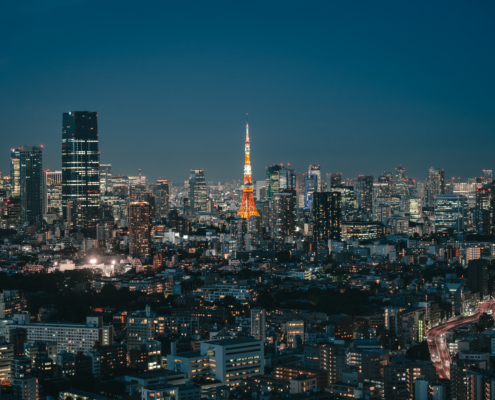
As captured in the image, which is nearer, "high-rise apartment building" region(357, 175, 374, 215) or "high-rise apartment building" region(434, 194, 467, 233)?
"high-rise apartment building" region(434, 194, 467, 233)

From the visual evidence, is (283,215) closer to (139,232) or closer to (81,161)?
(139,232)

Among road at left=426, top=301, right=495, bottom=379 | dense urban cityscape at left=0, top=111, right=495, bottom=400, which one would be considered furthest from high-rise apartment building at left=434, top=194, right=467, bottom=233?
road at left=426, top=301, right=495, bottom=379

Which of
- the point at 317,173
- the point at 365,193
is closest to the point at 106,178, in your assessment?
the point at 317,173

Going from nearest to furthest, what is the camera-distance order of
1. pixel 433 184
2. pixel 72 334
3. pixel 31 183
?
pixel 72 334 < pixel 31 183 < pixel 433 184

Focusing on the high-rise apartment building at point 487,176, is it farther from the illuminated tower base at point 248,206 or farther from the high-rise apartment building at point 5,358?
the high-rise apartment building at point 5,358

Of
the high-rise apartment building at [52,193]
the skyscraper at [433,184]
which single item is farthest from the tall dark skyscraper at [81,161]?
the skyscraper at [433,184]

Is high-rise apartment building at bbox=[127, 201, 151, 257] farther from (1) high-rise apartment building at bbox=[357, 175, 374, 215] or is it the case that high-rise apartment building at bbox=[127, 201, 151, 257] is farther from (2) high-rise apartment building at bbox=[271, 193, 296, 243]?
(1) high-rise apartment building at bbox=[357, 175, 374, 215]

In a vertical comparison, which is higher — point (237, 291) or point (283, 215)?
point (283, 215)
